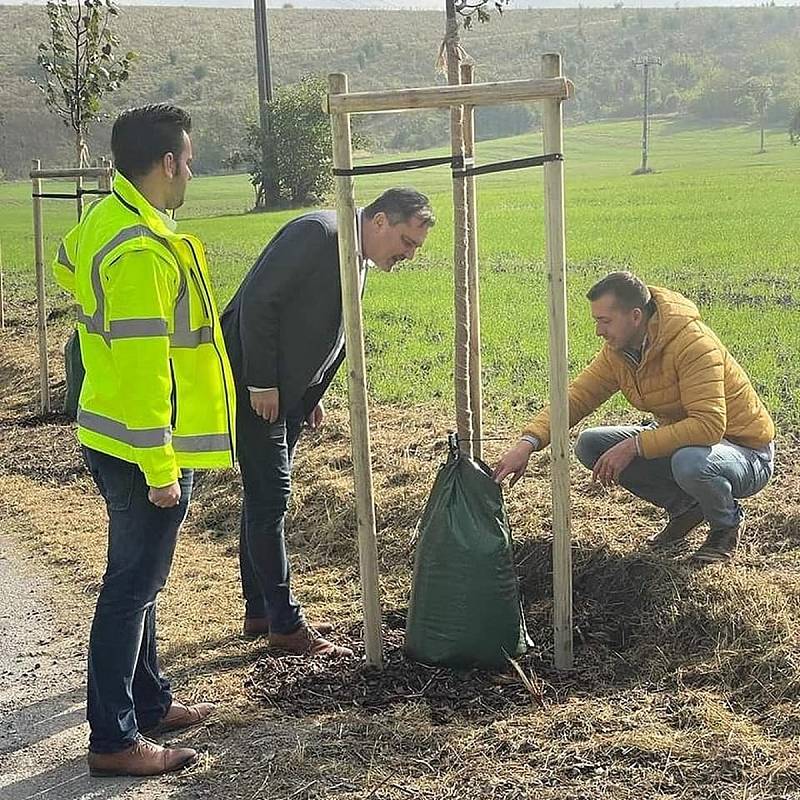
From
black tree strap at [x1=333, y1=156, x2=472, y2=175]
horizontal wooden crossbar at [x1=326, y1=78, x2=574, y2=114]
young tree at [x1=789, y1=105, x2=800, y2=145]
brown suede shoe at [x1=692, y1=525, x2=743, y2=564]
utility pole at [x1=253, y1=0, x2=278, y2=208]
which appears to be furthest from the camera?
young tree at [x1=789, y1=105, x2=800, y2=145]

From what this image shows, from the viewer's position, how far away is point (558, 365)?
4246 mm

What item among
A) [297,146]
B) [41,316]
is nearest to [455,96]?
[41,316]

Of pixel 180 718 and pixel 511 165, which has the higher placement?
pixel 511 165

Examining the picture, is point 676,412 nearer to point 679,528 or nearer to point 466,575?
point 679,528

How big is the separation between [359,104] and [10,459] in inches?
228

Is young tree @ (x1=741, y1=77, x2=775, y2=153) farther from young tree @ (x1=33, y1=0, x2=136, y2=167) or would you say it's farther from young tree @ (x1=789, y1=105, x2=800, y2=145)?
young tree @ (x1=33, y1=0, x2=136, y2=167)

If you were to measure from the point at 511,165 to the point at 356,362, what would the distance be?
0.93 meters

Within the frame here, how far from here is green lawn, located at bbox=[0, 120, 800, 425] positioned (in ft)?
33.2

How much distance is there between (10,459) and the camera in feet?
29.0

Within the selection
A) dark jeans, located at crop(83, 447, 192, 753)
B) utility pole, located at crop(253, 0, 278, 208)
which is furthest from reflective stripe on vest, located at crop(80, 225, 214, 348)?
utility pole, located at crop(253, 0, 278, 208)

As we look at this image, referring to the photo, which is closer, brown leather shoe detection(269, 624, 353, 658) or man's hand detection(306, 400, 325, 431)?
brown leather shoe detection(269, 624, 353, 658)

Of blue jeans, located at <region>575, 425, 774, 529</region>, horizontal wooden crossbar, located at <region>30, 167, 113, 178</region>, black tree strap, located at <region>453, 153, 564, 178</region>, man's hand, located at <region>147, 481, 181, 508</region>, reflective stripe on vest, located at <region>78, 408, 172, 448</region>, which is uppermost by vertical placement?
horizontal wooden crossbar, located at <region>30, 167, 113, 178</region>

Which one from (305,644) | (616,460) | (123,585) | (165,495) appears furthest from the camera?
(616,460)

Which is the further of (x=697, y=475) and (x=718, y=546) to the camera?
(x=718, y=546)
